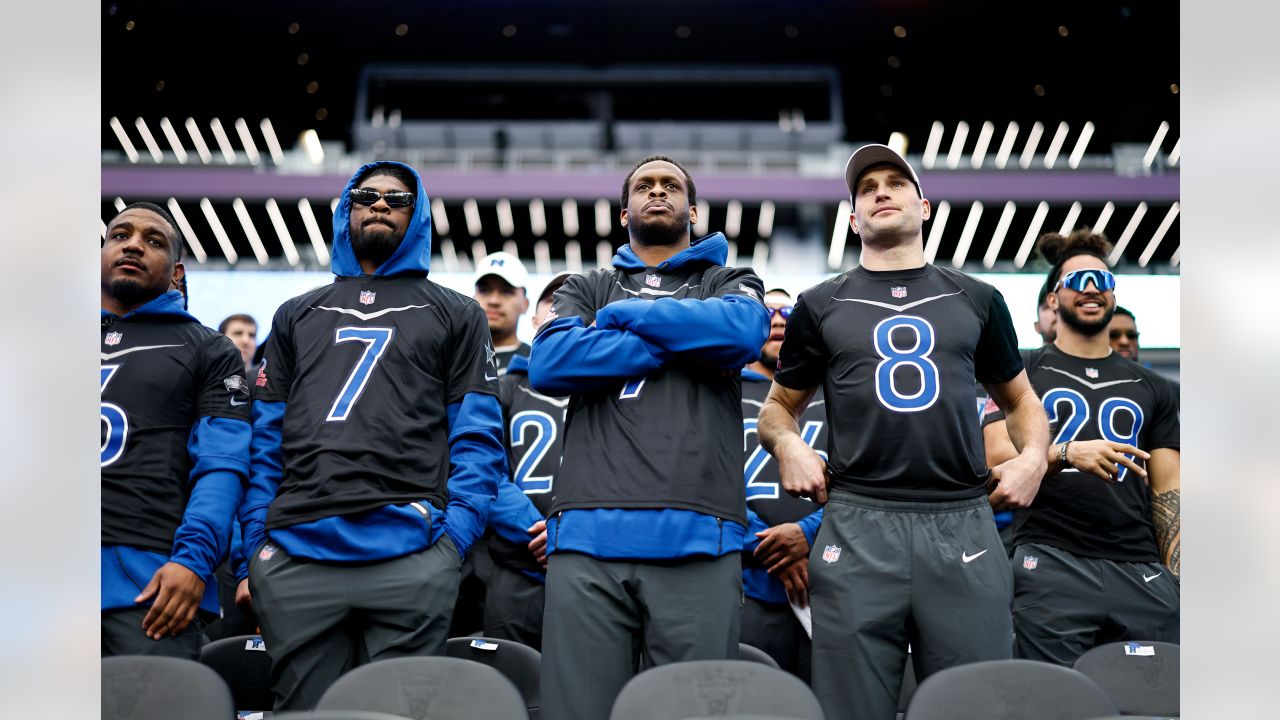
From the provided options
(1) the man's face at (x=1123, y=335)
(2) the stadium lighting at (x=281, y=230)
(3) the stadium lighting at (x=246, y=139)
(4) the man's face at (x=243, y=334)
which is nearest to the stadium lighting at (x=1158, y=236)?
(1) the man's face at (x=1123, y=335)

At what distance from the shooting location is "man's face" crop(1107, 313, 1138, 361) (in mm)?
4672

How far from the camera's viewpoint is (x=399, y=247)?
2.88m

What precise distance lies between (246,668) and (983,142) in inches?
841

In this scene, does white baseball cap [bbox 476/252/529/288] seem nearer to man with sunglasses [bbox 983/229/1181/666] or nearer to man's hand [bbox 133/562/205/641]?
man with sunglasses [bbox 983/229/1181/666]

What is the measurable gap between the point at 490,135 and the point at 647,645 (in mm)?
18812

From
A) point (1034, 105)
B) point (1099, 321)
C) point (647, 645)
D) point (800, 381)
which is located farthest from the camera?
point (1034, 105)

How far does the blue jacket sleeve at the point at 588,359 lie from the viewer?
258 cm

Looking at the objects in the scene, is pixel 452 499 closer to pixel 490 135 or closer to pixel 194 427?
pixel 194 427

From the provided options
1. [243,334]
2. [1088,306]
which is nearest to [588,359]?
[1088,306]

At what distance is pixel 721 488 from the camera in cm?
257

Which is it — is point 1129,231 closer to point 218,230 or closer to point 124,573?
point 218,230
